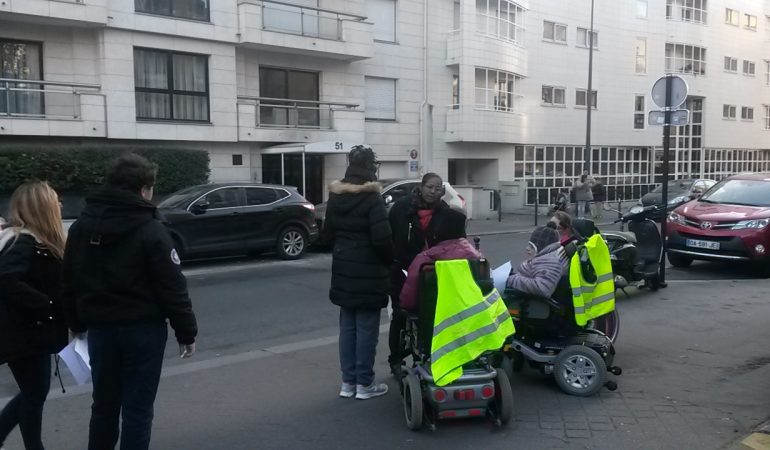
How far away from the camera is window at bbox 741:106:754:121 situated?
1719 inches

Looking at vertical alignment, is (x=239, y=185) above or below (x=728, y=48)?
below

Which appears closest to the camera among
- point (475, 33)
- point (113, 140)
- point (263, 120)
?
point (113, 140)

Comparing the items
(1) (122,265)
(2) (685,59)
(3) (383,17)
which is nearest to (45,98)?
(3) (383,17)

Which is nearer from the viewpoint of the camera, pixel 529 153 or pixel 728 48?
pixel 529 153

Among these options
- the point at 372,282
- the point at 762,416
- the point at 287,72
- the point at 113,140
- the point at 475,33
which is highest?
the point at 475,33

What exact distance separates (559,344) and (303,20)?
17.9 metres

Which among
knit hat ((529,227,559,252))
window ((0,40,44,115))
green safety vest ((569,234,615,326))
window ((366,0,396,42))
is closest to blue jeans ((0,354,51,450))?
knit hat ((529,227,559,252))

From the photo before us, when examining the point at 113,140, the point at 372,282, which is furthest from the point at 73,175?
the point at 372,282

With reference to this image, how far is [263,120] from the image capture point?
2106 centimetres

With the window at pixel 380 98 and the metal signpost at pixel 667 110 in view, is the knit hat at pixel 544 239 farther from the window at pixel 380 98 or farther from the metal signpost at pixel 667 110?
the window at pixel 380 98

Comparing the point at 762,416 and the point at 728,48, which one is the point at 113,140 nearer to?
the point at 762,416

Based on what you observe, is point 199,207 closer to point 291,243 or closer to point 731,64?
point 291,243

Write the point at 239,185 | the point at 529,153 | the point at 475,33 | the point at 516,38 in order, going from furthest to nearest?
1. the point at 529,153
2. the point at 516,38
3. the point at 475,33
4. the point at 239,185

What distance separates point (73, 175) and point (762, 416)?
604 inches
